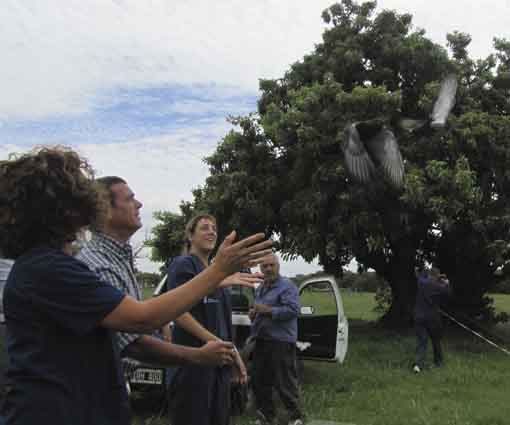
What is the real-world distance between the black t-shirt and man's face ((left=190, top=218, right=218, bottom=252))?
76.0 inches

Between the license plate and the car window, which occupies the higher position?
the car window

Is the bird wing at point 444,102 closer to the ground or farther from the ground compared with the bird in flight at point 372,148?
farther from the ground

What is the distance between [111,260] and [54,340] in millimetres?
776

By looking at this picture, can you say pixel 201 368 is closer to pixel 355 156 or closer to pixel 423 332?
pixel 423 332

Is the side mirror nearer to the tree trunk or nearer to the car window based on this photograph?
the car window

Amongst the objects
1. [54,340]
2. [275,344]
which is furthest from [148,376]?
[54,340]

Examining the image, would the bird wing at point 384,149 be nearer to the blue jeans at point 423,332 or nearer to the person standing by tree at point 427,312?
the person standing by tree at point 427,312

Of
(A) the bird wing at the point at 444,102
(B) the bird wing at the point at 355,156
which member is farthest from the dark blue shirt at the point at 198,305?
(A) the bird wing at the point at 444,102

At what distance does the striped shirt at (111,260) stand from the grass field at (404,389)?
449cm

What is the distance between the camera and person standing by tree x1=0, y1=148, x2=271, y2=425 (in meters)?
1.66

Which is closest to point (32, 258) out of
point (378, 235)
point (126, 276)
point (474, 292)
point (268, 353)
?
point (126, 276)

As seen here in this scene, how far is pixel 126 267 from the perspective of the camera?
2490 millimetres

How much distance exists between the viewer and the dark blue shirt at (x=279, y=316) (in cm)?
605

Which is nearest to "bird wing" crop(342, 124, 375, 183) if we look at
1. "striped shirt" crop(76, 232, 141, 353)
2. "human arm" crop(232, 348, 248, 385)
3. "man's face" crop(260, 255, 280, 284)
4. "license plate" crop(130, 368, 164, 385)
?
"man's face" crop(260, 255, 280, 284)
